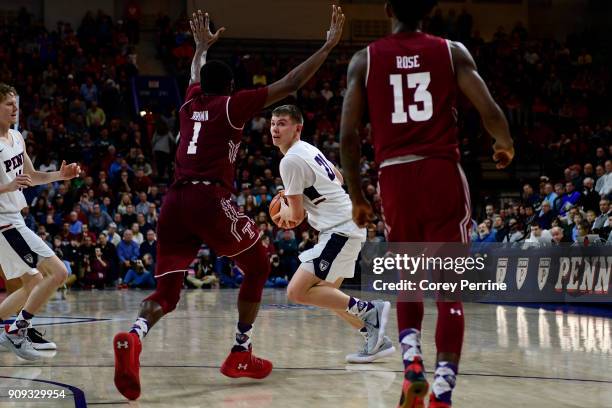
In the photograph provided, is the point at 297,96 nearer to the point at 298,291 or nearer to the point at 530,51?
the point at 530,51

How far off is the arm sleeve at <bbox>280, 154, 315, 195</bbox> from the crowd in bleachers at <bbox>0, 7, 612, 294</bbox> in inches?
292

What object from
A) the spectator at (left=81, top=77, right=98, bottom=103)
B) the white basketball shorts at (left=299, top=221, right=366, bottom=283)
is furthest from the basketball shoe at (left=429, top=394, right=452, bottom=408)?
the spectator at (left=81, top=77, right=98, bottom=103)

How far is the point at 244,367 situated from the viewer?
20.2 ft

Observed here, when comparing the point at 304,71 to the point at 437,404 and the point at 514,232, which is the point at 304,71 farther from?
the point at 514,232

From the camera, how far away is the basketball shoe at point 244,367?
614cm

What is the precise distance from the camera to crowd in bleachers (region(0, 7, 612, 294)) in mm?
17531

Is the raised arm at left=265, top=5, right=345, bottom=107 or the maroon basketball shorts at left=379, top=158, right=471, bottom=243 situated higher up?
the raised arm at left=265, top=5, right=345, bottom=107

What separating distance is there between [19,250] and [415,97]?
411cm

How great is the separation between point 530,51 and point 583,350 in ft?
66.5

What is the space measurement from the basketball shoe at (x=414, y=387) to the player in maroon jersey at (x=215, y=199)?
7.14 feet

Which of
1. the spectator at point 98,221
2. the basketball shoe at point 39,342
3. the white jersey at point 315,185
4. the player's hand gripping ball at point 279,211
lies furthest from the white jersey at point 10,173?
the spectator at point 98,221

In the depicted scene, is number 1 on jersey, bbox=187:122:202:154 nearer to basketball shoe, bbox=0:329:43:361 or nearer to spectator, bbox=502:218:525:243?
basketball shoe, bbox=0:329:43:361

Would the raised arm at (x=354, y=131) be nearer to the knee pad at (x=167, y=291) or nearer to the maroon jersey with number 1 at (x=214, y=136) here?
the maroon jersey with number 1 at (x=214, y=136)

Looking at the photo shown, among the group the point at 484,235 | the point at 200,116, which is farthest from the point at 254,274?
the point at 484,235
